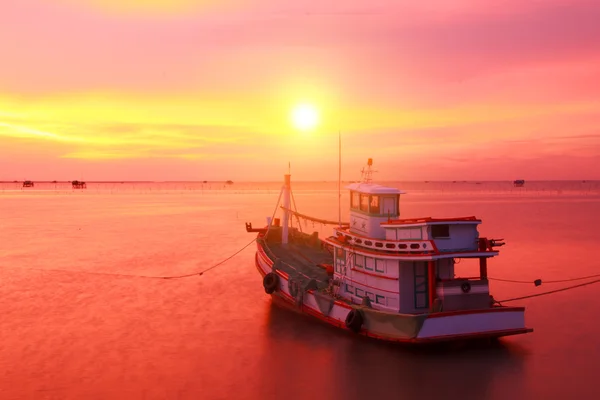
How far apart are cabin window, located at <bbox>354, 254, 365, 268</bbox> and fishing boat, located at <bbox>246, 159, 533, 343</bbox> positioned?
5 cm

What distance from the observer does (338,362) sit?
22.1 metres

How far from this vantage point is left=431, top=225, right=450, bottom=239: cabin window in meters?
22.7

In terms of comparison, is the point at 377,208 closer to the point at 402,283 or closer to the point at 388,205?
the point at 388,205

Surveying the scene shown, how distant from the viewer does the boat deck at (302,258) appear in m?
30.4

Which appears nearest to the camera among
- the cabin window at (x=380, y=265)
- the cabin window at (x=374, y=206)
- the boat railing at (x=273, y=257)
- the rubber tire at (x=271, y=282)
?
the cabin window at (x=380, y=265)

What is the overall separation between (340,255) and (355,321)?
4755 mm

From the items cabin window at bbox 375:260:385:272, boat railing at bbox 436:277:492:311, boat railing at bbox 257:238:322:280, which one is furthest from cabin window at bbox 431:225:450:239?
boat railing at bbox 257:238:322:280

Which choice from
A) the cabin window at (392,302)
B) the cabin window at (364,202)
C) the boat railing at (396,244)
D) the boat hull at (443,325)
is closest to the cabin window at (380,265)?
the boat railing at (396,244)

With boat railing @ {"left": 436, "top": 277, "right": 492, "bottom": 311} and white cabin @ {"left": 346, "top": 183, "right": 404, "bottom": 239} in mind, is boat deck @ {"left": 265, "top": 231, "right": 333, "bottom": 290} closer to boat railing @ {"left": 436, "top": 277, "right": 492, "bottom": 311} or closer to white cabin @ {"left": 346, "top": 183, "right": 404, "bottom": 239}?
white cabin @ {"left": 346, "top": 183, "right": 404, "bottom": 239}

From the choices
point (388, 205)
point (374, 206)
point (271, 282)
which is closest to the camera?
point (388, 205)

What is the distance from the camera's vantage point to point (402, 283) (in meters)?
23.5

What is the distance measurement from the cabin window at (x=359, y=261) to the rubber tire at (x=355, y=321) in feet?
8.68

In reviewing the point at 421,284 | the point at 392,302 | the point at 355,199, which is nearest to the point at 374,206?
the point at 355,199

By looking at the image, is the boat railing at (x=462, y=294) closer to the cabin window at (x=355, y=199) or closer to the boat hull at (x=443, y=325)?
the boat hull at (x=443, y=325)
